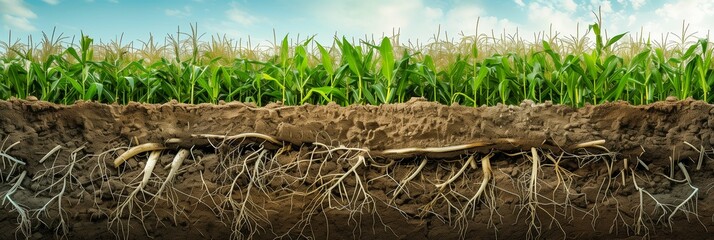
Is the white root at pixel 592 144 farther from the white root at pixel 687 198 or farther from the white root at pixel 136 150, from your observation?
the white root at pixel 136 150

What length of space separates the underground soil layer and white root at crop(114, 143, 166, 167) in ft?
0.04

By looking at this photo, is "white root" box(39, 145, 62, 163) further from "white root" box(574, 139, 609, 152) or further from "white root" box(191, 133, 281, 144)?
"white root" box(574, 139, 609, 152)

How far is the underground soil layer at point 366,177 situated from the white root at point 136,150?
0.4 inches

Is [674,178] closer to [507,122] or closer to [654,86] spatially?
[654,86]

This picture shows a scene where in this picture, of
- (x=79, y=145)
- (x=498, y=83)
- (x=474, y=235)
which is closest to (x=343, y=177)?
(x=474, y=235)

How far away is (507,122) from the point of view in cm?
306

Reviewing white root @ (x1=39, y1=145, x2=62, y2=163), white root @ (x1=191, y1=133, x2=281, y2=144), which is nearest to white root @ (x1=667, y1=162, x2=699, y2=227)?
white root @ (x1=191, y1=133, x2=281, y2=144)

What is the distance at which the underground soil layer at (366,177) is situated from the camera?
298 cm

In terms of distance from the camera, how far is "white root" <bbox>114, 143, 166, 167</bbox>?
3087 millimetres

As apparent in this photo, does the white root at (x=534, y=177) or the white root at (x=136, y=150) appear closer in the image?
the white root at (x=534, y=177)

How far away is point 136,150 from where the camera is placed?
3107mm

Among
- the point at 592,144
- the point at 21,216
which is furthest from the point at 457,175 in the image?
the point at 21,216

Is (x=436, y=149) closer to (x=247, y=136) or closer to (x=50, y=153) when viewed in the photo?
(x=247, y=136)

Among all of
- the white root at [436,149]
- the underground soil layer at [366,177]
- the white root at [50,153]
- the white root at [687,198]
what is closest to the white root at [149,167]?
the underground soil layer at [366,177]
